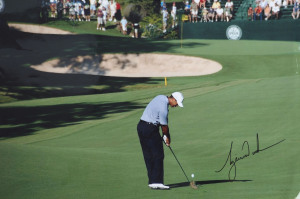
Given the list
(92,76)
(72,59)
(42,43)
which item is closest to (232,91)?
(92,76)

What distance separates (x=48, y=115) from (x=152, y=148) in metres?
15.2

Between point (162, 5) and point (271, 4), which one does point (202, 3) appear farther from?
point (271, 4)

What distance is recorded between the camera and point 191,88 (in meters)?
29.2

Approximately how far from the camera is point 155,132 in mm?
9844

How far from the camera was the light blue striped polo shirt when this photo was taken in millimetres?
9570

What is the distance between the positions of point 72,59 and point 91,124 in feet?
59.3

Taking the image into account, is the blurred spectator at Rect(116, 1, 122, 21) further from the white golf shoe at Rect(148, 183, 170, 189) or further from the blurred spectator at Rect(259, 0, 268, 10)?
the white golf shoe at Rect(148, 183, 170, 189)

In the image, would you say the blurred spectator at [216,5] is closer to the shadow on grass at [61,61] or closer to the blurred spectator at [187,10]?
the blurred spectator at [187,10]

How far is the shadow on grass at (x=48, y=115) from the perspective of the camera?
73.8 feet

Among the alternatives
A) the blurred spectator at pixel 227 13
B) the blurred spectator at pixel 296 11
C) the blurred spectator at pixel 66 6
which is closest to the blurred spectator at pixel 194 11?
the blurred spectator at pixel 227 13

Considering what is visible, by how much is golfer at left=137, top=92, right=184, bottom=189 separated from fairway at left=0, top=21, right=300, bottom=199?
29cm

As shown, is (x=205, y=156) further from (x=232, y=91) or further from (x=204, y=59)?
(x=204, y=59)

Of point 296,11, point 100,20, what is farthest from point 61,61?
point 296,11

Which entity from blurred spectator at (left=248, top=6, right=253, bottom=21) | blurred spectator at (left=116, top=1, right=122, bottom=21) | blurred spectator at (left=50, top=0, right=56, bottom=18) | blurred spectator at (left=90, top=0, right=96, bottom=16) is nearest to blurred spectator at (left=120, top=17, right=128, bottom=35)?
blurred spectator at (left=116, top=1, right=122, bottom=21)
